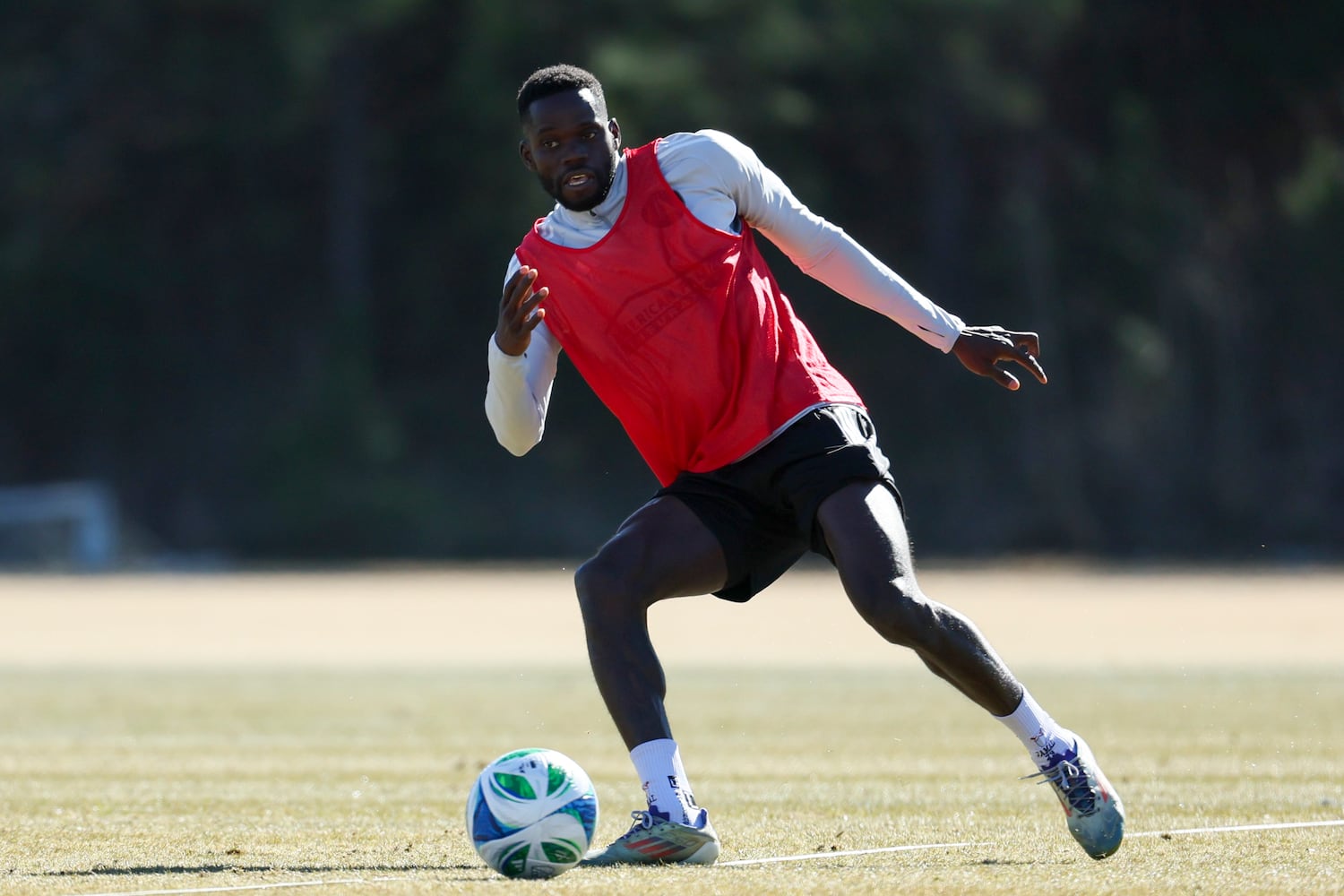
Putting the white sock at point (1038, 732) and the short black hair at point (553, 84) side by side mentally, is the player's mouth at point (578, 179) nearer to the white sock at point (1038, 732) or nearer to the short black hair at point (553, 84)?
the short black hair at point (553, 84)

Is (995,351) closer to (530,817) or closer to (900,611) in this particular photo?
(900,611)

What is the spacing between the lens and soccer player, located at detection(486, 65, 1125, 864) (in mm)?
5832

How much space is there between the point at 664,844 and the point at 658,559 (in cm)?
85

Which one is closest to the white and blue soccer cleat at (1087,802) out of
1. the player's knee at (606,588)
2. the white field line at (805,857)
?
the white field line at (805,857)

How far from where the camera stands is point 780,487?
19.7 feet

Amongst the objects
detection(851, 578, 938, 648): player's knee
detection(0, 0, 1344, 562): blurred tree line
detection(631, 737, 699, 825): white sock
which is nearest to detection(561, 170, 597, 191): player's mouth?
detection(851, 578, 938, 648): player's knee

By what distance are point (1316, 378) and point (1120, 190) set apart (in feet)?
16.8

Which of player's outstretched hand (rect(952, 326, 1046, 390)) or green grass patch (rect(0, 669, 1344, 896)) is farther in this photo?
player's outstretched hand (rect(952, 326, 1046, 390))

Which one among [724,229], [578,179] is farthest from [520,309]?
[724,229]

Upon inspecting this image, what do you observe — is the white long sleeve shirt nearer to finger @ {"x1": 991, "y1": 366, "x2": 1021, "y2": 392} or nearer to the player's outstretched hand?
the player's outstretched hand

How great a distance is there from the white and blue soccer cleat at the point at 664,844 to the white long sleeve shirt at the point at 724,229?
1.31m

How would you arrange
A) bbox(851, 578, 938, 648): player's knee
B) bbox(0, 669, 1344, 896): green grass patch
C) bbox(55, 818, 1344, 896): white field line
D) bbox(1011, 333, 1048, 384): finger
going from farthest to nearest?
bbox(1011, 333, 1048, 384): finger
bbox(851, 578, 938, 648): player's knee
bbox(0, 669, 1344, 896): green grass patch
bbox(55, 818, 1344, 896): white field line

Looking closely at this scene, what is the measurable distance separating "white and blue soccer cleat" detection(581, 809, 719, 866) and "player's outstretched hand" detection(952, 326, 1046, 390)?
5.32 ft

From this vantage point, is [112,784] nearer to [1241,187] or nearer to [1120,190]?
[1120,190]
